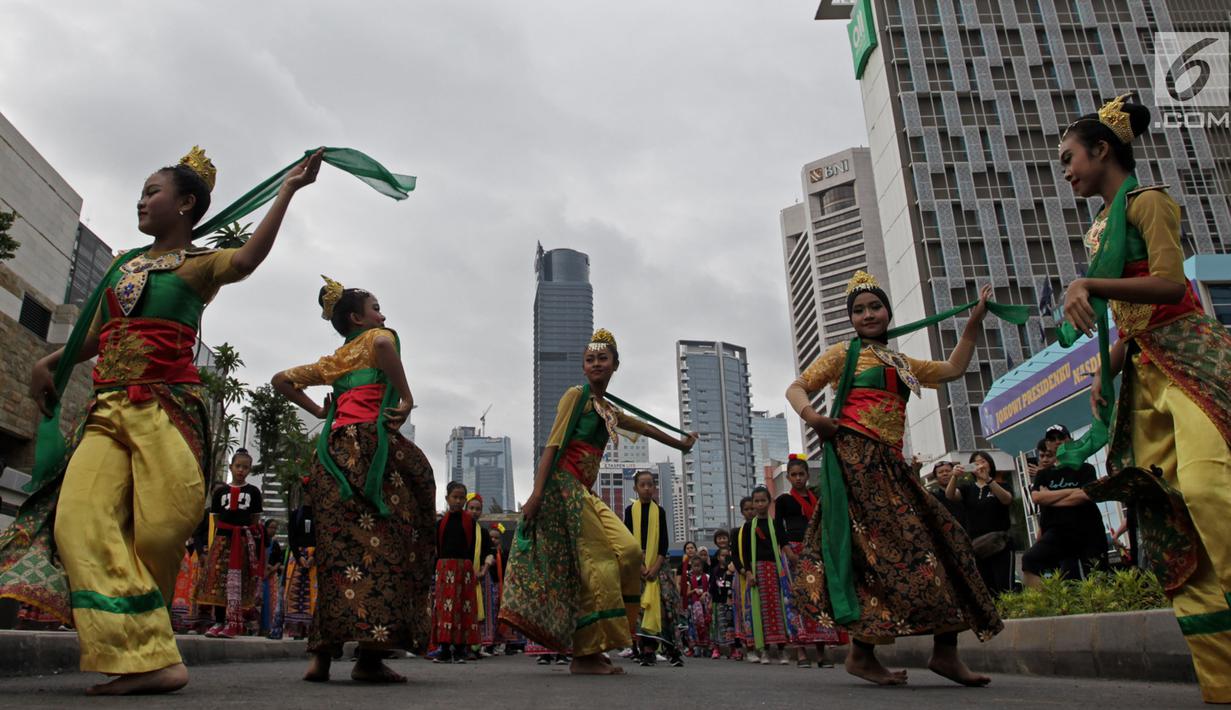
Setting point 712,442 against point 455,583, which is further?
point 712,442

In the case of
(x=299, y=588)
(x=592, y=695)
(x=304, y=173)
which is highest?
(x=304, y=173)

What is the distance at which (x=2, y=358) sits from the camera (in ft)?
80.0

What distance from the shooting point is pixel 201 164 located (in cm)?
387

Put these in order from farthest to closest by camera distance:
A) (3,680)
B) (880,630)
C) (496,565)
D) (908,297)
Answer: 1. (908,297)
2. (496,565)
3. (880,630)
4. (3,680)

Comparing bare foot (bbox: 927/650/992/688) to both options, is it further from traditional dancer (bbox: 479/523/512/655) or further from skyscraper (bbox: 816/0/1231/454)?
skyscraper (bbox: 816/0/1231/454)

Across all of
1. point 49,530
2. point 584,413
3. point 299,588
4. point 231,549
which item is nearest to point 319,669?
point 49,530

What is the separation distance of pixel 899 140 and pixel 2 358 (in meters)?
47.5

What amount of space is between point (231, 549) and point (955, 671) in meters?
8.80

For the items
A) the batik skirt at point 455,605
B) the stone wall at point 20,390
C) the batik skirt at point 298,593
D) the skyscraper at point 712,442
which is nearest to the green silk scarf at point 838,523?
the batik skirt at point 455,605

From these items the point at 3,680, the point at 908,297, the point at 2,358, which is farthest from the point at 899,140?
the point at 3,680

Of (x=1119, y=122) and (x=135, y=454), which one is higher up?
(x=1119, y=122)

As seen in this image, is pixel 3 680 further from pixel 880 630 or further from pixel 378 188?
pixel 880 630

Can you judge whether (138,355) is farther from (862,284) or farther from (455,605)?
(455,605)

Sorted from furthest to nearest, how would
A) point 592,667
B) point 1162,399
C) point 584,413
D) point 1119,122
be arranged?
point 584,413 → point 592,667 → point 1119,122 → point 1162,399
